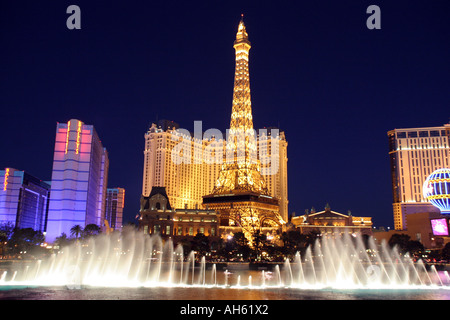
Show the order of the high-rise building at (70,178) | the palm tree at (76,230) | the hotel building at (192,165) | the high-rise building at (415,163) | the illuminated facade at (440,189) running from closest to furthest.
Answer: the palm tree at (76,230), the illuminated facade at (440,189), the high-rise building at (70,178), the hotel building at (192,165), the high-rise building at (415,163)

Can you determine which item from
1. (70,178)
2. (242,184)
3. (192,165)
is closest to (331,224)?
(242,184)

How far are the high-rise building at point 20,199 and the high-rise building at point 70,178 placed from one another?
33582 mm

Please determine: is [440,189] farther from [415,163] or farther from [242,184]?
[415,163]

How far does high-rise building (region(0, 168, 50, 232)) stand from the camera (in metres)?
119

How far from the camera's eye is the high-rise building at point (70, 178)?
9388 centimetres

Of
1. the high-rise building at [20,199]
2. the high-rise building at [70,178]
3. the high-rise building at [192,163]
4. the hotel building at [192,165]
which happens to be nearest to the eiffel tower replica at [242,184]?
the high-rise building at [192,163]

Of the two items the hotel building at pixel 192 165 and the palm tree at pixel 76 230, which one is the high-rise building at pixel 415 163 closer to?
the hotel building at pixel 192 165

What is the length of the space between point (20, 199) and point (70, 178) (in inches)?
1650

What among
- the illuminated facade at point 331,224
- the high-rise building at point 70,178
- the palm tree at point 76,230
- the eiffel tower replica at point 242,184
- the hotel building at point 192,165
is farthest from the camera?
the hotel building at point 192,165

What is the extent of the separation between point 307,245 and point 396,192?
305 feet

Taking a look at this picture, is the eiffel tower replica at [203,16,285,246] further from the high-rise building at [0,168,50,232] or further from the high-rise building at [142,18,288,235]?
the high-rise building at [0,168,50,232]

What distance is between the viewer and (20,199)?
4936 inches

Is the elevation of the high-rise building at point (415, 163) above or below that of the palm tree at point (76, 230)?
above
